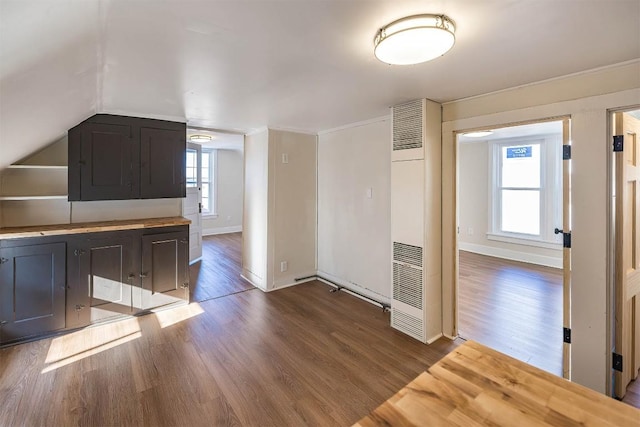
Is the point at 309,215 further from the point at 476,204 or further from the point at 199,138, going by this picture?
the point at 476,204

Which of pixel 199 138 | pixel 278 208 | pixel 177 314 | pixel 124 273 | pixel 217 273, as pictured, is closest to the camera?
pixel 124 273

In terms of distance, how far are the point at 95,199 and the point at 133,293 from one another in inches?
41.4

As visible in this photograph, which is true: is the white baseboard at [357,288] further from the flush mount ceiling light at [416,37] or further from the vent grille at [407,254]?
the flush mount ceiling light at [416,37]

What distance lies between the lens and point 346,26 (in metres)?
1.44

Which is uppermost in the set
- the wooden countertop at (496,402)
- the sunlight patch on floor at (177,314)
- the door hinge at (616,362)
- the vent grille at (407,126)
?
the vent grille at (407,126)

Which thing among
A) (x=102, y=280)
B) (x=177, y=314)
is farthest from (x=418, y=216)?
(x=102, y=280)

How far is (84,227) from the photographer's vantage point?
9.13 ft

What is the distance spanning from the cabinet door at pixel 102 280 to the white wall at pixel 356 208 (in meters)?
2.41

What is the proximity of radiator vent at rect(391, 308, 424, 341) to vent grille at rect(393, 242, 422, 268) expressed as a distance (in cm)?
51

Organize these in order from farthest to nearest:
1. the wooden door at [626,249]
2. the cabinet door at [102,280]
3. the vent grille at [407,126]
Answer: the cabinet door at [102,280] < the vent grille at [407,126] < the wooden door at [626,249]

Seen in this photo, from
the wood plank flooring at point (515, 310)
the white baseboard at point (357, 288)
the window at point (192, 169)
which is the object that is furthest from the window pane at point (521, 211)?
the window at point (192, 169)

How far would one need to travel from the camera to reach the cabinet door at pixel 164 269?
123 inches

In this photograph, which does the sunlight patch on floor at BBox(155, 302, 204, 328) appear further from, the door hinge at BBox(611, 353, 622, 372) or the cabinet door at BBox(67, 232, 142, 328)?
the door hinge at BBox(611, 353, 622, 372)

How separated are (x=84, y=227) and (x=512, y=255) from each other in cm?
659
